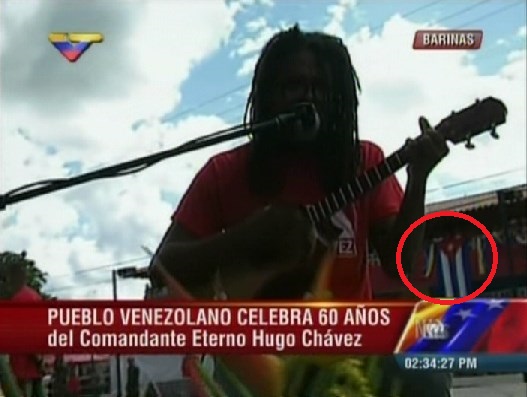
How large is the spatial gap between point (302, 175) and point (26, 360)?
97 cm

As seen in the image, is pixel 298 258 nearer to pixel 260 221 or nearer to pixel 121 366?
pixel 260 221

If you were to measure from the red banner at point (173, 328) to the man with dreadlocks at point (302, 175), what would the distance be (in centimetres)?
17

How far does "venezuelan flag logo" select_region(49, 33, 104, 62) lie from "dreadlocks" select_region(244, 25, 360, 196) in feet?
1.65

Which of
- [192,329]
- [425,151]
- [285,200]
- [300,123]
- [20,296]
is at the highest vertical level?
[300,123]

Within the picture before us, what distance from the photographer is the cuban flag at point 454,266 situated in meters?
2.71

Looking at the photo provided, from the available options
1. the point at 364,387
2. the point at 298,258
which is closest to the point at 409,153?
the point at 298,258

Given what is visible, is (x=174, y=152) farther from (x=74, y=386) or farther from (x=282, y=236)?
(x=74, y=386)

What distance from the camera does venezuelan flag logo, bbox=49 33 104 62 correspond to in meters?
2.73

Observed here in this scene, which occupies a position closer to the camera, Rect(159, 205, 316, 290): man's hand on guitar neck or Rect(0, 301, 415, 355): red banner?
Rect(0, 301, 415, 355): red banner

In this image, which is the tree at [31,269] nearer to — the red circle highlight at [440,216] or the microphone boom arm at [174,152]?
the microphone boom arm at [174,152]

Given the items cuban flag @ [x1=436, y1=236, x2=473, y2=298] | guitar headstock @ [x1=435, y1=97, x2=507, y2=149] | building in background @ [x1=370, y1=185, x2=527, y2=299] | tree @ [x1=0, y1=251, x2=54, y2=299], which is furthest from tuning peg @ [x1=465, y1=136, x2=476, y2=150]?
tree @ [x1=0, y1=251, x2=54, y2=299]

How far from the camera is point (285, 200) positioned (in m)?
2.78

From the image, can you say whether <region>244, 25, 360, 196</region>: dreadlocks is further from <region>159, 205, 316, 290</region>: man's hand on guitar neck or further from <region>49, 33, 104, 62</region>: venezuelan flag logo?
<region>49, 33, 104, 62</region>: venezuelan flag logo

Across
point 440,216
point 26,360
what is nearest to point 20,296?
point 26,360
